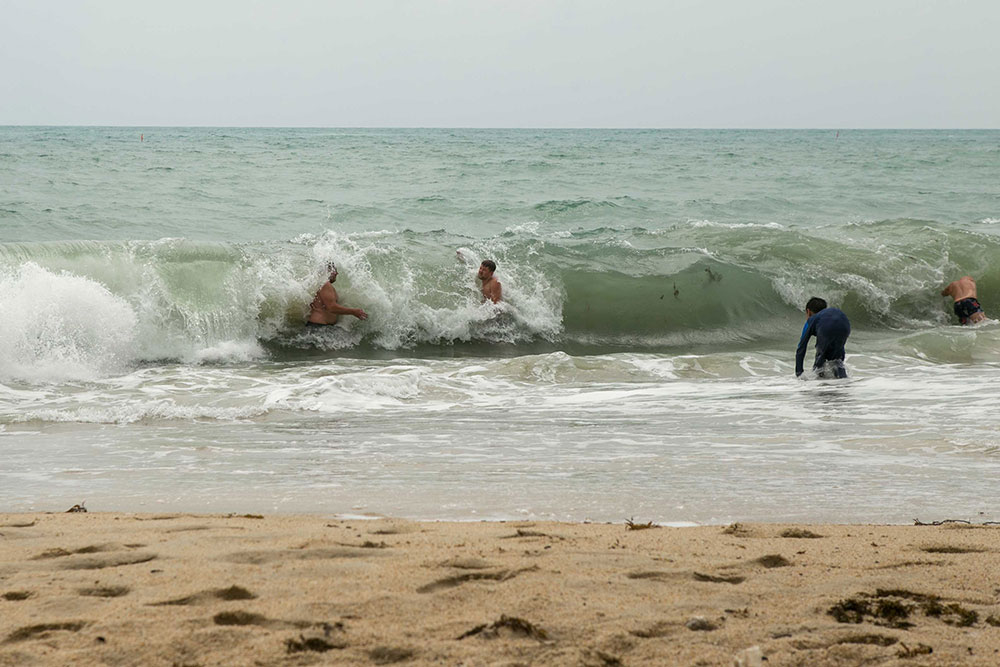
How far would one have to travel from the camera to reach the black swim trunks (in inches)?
507

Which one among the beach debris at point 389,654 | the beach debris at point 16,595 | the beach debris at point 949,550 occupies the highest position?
the beach debris at point 389,654

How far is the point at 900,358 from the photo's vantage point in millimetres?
10328

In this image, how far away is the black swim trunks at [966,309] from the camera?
12875 millimetres

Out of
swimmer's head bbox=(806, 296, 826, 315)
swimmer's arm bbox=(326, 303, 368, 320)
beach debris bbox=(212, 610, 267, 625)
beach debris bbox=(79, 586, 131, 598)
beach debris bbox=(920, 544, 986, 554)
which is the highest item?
swimmer's head bbox=(806, 296, 826, 315)

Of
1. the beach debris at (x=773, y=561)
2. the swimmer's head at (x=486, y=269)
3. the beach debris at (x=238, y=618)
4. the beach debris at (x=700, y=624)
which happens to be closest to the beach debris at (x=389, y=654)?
the beach debris at (x=238, y=618)

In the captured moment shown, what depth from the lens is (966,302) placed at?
42.7 ft

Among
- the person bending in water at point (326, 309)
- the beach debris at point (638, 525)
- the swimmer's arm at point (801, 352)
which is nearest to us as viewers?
the beach debris at point (638, 525)

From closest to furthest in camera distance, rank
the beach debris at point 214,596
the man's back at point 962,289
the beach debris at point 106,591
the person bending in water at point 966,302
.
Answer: the beach debris at point 214,596
the beach debris at point 106,591
the person bending in water at point 966,302
the man's back at point 962,289

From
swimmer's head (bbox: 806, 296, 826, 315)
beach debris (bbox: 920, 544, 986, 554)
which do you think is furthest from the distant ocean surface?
beach debris (bbox: 920, 544, 986, 554)

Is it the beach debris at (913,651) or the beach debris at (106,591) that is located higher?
the beach debris at (913,651)

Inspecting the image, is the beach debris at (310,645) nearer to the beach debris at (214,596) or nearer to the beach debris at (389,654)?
the beach debris at (389,654)

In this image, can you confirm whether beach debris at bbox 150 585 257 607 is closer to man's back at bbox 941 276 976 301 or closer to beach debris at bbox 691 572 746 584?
beach debris at bbox 691 572 746 584

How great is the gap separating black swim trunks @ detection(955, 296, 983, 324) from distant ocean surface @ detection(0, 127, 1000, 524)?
50 centimetres

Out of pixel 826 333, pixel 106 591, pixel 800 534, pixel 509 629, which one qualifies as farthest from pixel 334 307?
pixel 509 629
